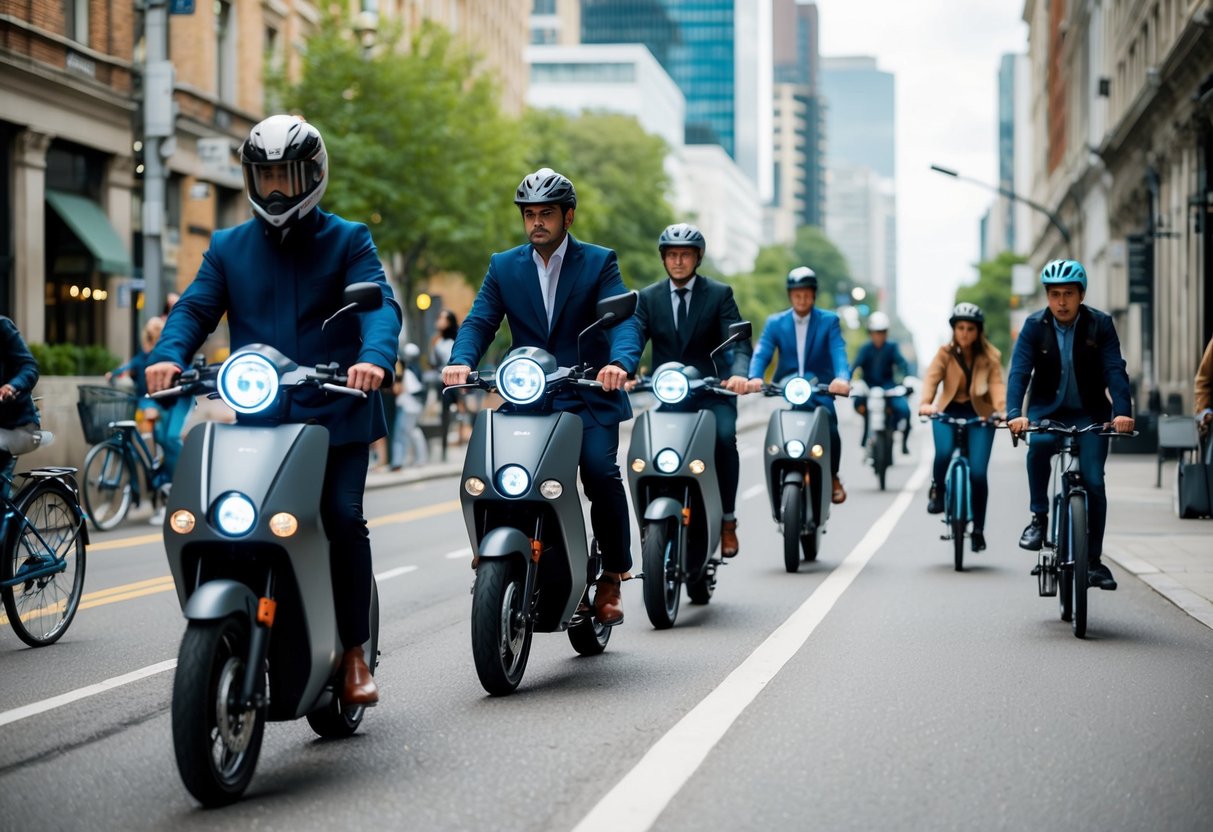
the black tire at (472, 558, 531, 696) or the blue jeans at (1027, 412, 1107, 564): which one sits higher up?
the blue jeans at (1027, 412, 1107, 564)

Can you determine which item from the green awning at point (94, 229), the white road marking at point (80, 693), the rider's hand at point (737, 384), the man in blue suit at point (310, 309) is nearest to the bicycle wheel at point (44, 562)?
the white road marking at point (80, 693)

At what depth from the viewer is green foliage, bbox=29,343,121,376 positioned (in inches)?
727

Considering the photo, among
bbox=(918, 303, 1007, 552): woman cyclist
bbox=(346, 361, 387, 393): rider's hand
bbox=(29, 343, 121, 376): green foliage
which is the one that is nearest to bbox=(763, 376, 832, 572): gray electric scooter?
bbox=(918, 303, 1007, 552): woman cyclist

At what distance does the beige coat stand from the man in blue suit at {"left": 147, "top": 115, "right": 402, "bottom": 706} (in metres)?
6.94

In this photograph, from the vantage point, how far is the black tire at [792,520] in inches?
439

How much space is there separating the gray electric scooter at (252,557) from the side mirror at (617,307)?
1.31m

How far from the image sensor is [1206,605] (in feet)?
31.3

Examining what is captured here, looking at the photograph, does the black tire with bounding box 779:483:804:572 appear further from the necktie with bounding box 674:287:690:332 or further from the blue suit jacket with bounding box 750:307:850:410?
the necktie with bounding box 674:287:690:332

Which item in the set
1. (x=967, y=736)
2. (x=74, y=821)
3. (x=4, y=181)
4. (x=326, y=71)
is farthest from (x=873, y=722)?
(x=326, y=71)

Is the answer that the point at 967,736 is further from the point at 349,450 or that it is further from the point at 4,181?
the point at 4,181

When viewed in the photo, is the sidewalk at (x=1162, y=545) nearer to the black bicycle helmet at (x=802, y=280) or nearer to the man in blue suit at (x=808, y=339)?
the man in blue suit at (x=808, y=339)

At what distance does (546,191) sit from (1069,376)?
140 inches

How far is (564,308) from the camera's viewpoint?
278 inches

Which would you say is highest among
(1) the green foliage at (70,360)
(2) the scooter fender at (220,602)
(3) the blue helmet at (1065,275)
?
(3) the blue helmet at (1065,275)
